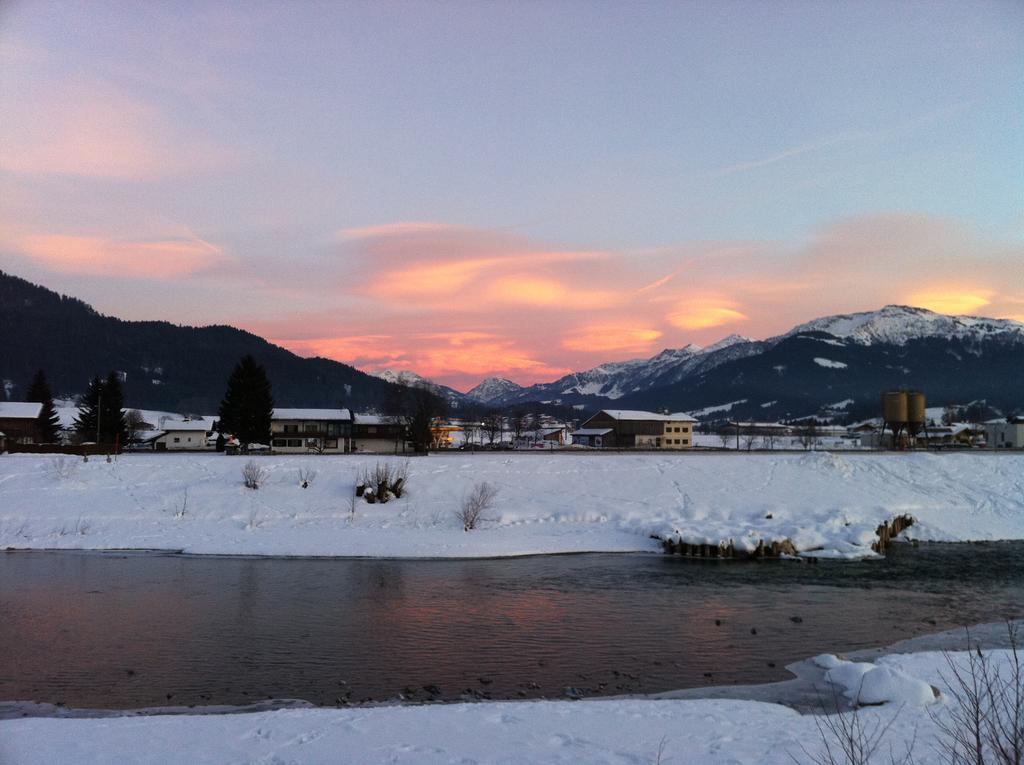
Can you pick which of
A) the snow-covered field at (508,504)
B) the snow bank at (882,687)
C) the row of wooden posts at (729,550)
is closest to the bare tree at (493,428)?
the snow-covered field at (508,504)

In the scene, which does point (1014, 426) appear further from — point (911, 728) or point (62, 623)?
point (62, 623)

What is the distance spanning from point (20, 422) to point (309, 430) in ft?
103

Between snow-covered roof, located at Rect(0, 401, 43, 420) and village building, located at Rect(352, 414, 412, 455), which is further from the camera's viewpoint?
village building, located at Rect(352, 414, 412, 455)

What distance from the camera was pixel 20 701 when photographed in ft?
42.6

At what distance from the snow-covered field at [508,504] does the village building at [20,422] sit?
1679 inches

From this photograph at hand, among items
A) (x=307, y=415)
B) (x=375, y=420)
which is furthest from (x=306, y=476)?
(x=375, y=420)

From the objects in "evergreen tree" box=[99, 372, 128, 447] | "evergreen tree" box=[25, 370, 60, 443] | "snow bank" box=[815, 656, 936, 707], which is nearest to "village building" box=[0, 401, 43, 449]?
"evergreen tree" box=[25, 370, 60, 443]

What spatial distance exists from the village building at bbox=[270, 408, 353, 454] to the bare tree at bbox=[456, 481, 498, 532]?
51.8 m

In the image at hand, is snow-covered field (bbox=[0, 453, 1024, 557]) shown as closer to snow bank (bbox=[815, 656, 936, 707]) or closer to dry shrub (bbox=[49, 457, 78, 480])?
dry shrub (bbox=[49, 457, 78, 480])

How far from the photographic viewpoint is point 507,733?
1132 centimetres

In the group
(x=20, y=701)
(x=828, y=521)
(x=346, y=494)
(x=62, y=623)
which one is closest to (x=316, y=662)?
(x=20, y=701)

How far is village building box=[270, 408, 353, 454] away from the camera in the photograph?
89812mm

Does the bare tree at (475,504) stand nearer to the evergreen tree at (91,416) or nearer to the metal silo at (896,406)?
the metal silo at (896,406)

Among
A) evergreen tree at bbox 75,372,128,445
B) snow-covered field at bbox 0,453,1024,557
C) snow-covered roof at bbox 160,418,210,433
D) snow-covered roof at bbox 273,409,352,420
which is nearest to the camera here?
snow-covered field at bbox 0,453,1024,557
